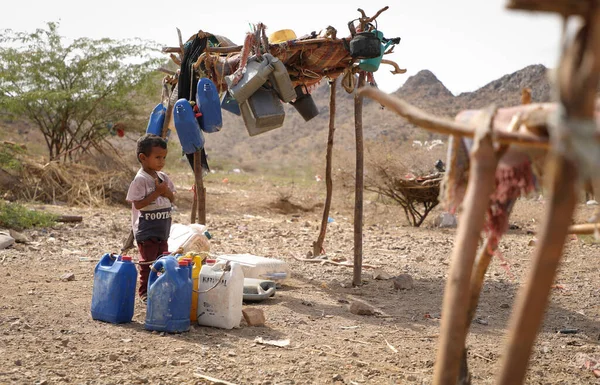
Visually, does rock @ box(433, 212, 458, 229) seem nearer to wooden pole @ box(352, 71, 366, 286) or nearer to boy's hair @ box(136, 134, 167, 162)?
wooden pole @ box(352, 71, 366, 286)

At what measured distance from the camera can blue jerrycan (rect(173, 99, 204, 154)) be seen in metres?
5.34

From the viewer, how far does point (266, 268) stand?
5.57m

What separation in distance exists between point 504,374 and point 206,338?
8.95 ft

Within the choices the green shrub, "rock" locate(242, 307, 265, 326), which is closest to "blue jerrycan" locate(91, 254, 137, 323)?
"rock" locate(242, 307, 265, 326)

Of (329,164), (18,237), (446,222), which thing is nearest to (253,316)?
(329,164)

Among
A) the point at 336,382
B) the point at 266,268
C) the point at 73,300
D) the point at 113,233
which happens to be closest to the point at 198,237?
the point at 266,268

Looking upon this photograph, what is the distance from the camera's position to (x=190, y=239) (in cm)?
540

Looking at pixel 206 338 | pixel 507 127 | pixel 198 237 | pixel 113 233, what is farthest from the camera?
pixel 113 233

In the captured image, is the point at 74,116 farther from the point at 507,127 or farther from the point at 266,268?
the point at 507,127

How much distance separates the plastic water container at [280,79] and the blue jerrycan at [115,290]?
2098mm

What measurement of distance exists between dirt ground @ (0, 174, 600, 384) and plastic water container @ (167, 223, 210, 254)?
73 centimetres

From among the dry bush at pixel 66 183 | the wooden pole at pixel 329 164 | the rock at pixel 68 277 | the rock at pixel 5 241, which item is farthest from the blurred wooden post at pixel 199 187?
the dry bush at pixel 66 183

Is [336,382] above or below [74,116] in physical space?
below

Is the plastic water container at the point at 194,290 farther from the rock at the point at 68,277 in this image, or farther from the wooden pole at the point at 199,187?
the rock at the point at 68,277
